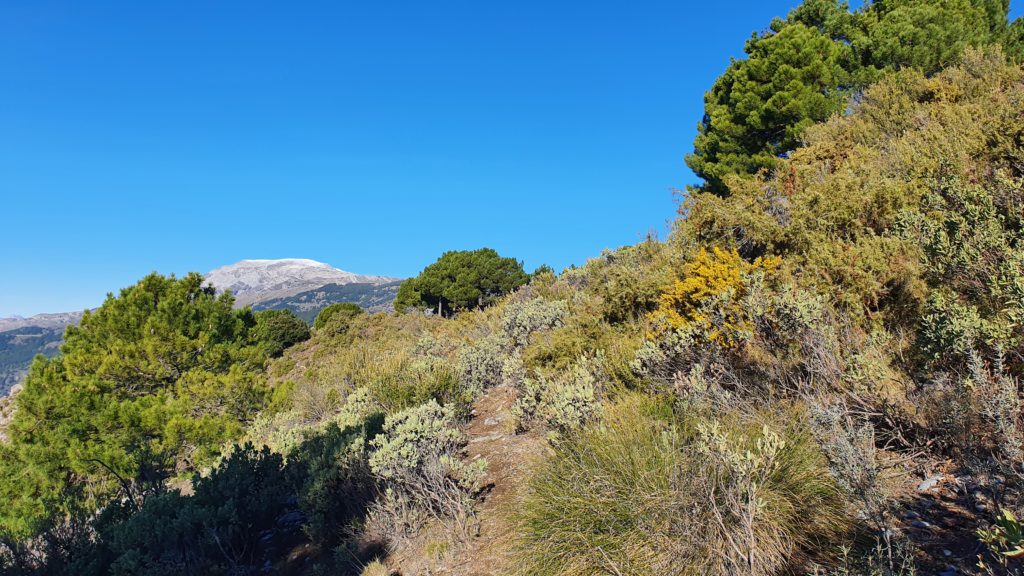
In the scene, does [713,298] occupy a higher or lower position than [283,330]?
higher

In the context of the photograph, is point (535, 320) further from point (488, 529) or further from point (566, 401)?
point (488, 529)

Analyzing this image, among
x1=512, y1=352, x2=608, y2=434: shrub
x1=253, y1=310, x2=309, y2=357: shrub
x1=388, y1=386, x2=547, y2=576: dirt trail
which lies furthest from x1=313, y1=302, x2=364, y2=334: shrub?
x1=512, y1=352, x2=608, y2=434: shrub

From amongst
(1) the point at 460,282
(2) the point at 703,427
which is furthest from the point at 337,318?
(2) the point at 703,427

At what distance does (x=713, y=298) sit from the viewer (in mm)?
5754

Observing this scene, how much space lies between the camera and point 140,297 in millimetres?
14680

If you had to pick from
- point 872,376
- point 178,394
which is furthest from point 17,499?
point 872,376

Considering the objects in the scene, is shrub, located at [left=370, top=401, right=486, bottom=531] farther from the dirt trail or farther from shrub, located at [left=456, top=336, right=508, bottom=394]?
shrub, located at [left=456, top=336, right=508, bottom=394]

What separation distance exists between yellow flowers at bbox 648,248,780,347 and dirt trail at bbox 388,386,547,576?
Result: 238cm

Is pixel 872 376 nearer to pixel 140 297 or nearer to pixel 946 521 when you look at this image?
pixel 946 521

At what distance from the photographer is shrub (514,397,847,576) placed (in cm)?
272

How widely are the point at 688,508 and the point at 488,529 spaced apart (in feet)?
7.23

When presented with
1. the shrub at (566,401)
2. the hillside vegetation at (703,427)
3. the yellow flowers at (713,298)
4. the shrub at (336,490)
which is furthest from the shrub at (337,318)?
the yellow flowers at (713,298)

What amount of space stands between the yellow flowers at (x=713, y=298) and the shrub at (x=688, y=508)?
1.82 meters

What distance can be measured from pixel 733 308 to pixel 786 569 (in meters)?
2.93
